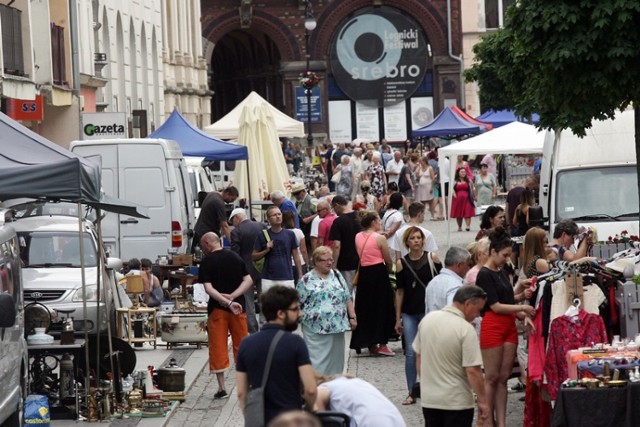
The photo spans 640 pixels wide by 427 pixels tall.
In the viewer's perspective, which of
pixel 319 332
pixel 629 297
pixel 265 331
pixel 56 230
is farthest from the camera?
pixel 56 230

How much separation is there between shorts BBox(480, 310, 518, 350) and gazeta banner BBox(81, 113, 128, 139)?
18701 mm

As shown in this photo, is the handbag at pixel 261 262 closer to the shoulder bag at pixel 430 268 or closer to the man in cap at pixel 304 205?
the shoulder bag at pixel 430 268

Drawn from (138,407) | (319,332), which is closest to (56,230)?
(138,407)

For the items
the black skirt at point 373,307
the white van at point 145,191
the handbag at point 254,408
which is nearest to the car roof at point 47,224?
the white van at point 145,191

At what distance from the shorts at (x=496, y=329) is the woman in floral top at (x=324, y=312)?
1.74 meters

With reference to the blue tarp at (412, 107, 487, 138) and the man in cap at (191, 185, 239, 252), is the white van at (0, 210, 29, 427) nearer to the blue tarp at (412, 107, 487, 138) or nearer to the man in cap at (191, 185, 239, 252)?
the man in cap at (191, 185, 239, 252)

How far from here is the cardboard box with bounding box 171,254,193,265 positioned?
77.3ft

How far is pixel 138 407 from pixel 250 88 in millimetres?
68202

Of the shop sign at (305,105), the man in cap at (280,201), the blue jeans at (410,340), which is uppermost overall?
the shop sign at (305,105)

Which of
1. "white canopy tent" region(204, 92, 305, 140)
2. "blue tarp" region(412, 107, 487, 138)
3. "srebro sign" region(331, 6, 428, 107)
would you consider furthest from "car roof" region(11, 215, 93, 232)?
"srebro sign" region(331, 6, 428, 107)

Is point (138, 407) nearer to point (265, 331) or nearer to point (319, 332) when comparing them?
point (319, 332)

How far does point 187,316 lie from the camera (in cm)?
1914

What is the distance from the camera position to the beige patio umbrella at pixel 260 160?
31.2 metres

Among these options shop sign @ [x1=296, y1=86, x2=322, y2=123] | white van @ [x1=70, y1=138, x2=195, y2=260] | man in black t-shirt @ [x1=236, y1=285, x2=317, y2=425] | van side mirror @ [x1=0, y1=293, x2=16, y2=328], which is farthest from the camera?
shop sign @ [x1=296, y1=86, x2=322, y2=123]
